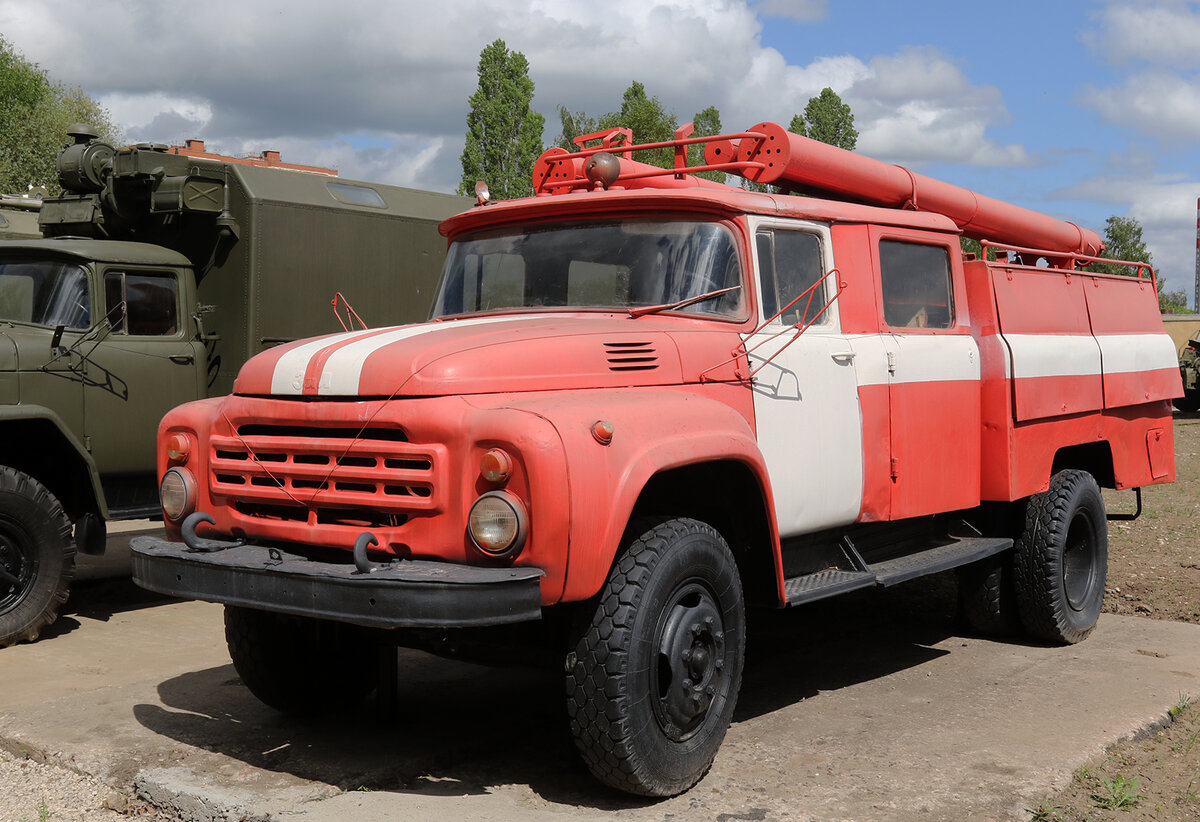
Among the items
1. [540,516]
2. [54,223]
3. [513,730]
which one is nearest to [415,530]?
[540,516]

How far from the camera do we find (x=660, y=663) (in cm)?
411

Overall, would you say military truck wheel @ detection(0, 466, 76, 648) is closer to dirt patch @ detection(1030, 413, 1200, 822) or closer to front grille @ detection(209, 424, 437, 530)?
front grille @ detection(209, 424, 437, 530)

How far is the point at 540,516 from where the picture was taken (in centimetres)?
371

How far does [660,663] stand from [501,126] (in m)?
35.5

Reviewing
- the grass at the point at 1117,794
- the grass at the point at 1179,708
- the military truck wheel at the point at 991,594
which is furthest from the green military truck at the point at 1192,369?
the grass at the point at 1117,794

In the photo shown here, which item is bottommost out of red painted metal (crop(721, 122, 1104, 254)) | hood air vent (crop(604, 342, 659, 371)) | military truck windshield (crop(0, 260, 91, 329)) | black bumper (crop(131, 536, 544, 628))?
black bumper (crop(131, 536, 544, 628))

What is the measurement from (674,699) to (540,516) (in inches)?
34.6

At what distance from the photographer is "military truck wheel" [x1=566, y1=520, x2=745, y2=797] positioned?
3.89 meters

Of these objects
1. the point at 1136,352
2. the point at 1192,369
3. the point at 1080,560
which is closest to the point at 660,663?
the point at 1080,560

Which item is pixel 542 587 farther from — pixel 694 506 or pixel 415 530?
pixel 694 506

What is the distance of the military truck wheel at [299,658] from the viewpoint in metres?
4.92

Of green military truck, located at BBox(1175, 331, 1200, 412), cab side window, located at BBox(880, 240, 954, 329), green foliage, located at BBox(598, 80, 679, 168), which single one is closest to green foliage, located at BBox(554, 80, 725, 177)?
green foliage, located at BBox(598, 80, 679, 168)

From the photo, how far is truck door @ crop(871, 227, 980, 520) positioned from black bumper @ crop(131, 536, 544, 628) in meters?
2.41

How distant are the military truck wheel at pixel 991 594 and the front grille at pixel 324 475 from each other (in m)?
3.93
